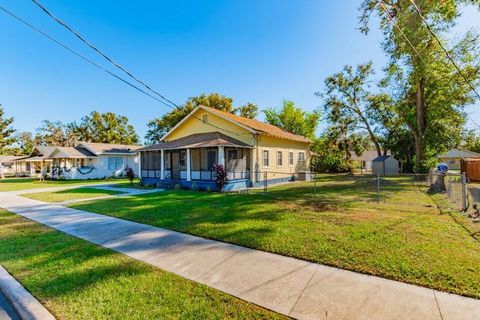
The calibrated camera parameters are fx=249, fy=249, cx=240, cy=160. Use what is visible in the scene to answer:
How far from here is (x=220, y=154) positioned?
14.7 meters

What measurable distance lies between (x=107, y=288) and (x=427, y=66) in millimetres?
21162

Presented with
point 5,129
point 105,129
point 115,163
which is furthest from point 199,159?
point 5,129

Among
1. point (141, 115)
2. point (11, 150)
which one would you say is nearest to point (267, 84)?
point (141, 115)

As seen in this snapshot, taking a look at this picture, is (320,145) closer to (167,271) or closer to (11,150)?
(167,271)

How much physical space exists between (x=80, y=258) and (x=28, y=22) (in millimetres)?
6542

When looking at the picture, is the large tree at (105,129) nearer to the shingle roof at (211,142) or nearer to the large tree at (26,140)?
the large tree at (26,140)

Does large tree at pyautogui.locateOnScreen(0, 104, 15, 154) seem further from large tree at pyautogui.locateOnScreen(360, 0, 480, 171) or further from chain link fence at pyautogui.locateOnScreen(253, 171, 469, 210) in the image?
large tree at pyautogui.locateOnScreen(360, 0, 480, 171)

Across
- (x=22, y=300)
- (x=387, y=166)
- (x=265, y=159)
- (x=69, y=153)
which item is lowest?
(x=22, y=300)

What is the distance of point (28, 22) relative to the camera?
6.78 metres

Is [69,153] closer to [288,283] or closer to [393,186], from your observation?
[288,283]

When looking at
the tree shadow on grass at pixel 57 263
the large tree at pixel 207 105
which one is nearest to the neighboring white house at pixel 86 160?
the large tree at pixel 207 105

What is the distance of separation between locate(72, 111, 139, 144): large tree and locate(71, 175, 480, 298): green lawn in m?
44.4

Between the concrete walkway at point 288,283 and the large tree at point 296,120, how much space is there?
3479 centimetres

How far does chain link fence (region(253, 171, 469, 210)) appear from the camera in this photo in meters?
10.1
